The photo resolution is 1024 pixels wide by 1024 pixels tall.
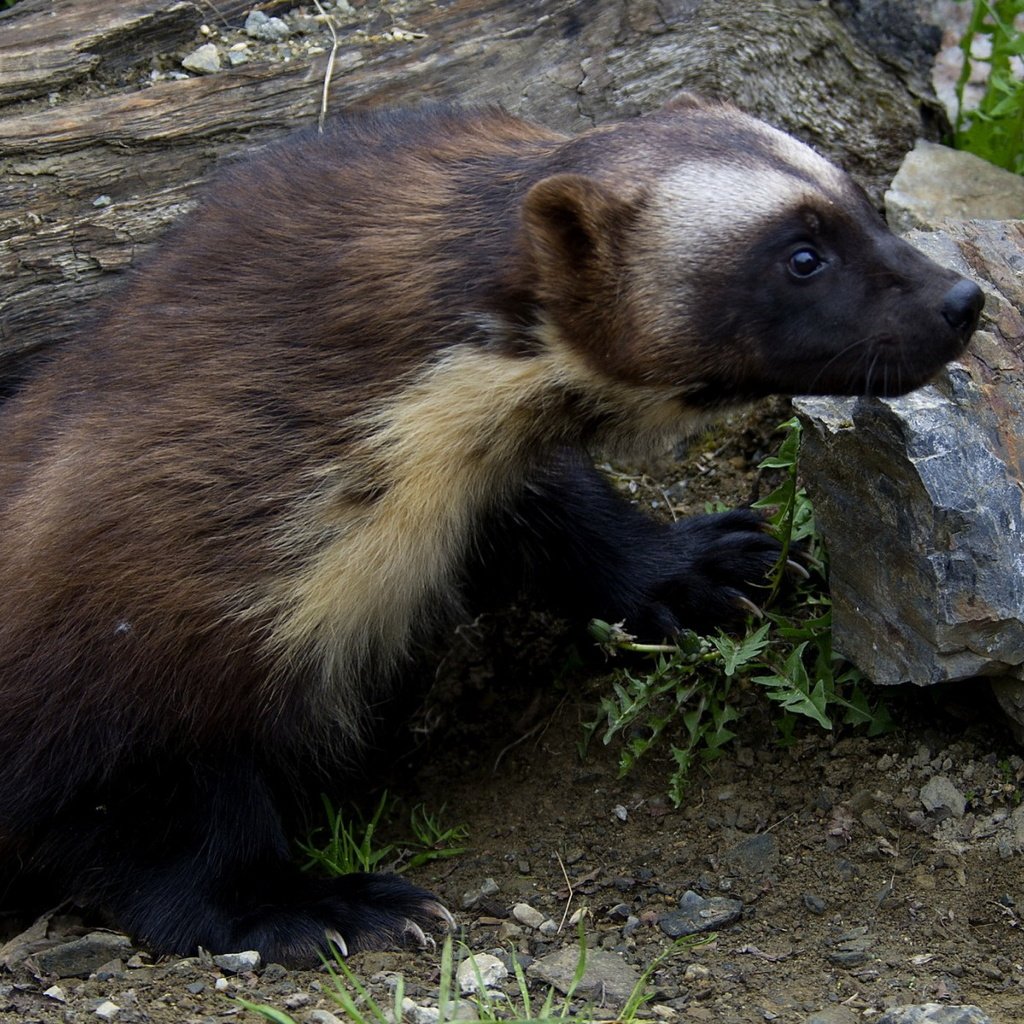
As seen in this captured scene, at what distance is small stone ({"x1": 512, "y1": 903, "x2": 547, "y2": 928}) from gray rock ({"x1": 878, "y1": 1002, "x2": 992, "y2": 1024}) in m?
1.22

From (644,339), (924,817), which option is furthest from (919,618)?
(644,339)

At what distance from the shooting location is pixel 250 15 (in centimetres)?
532

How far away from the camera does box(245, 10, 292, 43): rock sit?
17.4ft

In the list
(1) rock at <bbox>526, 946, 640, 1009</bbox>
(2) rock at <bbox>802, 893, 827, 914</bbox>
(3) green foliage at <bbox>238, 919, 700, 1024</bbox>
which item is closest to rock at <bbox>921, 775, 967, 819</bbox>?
(2) rock at <bbox>802, 893, 827, 914</bbox>

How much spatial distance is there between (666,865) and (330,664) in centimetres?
121

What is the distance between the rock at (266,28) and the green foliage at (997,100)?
2899 mm

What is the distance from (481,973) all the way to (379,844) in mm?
1395

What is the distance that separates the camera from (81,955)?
4.04 metres

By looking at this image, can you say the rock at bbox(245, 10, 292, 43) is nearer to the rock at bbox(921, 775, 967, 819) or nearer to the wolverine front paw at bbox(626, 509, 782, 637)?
the wolverine front paw at bbox(626, 509, 782, 637)

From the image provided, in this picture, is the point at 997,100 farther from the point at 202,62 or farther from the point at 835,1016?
the point at 835,1016

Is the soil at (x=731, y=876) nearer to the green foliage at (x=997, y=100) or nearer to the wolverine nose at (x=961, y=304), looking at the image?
the wolverine nose at (x=961, y=304)

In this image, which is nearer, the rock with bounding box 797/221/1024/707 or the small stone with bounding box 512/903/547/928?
the rock with bounding box 797/221/1024/707

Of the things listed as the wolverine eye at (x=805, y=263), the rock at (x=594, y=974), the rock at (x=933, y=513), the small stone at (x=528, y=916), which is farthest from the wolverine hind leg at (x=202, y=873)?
the wolverine eye at (x=805, y=263)

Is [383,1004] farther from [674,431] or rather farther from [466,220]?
[466,220]
